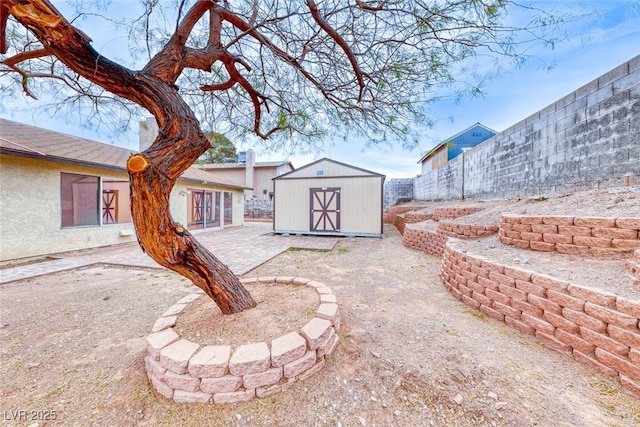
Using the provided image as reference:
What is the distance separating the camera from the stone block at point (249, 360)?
1.44 metres

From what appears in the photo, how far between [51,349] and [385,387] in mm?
2738

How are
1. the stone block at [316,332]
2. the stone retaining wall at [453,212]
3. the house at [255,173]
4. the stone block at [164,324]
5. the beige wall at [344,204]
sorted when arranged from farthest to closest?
the house at [255,173]
the beige wall at [344,204]
the stone retaining wall at [453,212]
the stone block at [164,324]
the stone block at [316,332]

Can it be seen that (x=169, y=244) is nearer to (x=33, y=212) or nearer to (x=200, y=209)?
(x=33, y=212)

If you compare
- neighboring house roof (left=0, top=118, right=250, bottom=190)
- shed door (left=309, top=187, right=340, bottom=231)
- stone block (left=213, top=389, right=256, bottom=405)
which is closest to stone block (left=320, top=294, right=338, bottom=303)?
stone block (left=213, top=389, right=256, bottom=405)

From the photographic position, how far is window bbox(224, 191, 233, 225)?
11.0 m

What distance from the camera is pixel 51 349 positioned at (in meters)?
2.00

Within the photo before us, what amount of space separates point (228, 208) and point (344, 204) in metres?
5.98

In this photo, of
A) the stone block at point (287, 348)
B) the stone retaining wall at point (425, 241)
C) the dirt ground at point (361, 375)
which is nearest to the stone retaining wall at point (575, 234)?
the dirt ground at point (361, 375)

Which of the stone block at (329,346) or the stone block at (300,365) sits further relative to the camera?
the stone block at (329,346)

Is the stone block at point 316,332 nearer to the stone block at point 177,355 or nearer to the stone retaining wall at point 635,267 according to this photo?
the stone block at point 177,355

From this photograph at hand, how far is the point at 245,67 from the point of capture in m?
2.86

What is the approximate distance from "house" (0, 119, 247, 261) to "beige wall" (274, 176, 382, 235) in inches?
182

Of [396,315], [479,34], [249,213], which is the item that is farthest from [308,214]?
[249,213]

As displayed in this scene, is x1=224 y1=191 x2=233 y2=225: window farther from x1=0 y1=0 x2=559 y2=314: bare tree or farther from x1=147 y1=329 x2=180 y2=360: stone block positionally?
x1=147 y1=329 x2=180 y2=360: stone block
